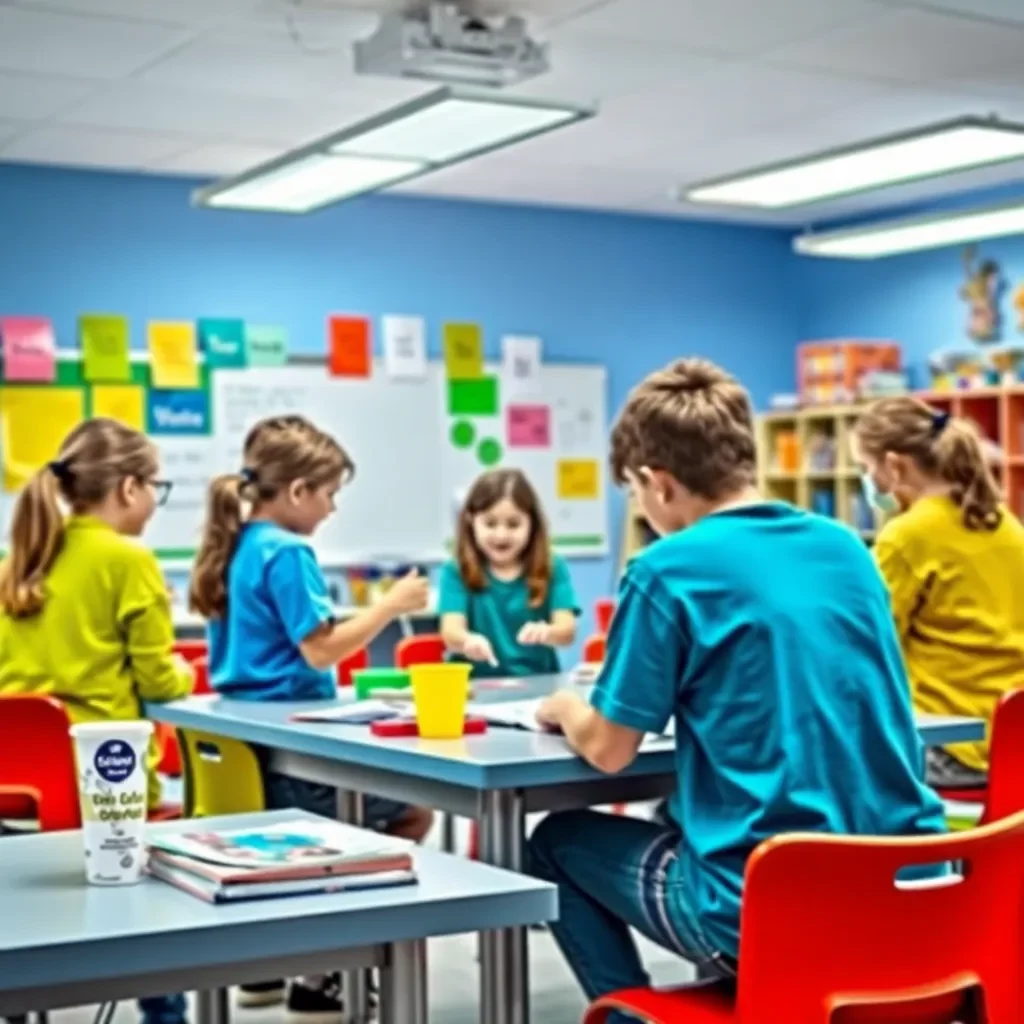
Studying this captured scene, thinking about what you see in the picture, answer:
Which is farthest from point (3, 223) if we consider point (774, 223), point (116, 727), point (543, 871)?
point (116, 727)

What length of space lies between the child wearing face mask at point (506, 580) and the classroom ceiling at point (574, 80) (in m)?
1.34

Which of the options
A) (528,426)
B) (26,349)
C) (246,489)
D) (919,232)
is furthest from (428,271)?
(246,489)

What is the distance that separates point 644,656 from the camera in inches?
93.8

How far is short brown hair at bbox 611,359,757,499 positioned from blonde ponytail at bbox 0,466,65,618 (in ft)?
4.88

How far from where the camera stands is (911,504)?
12.9 ft

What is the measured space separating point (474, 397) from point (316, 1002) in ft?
13.8

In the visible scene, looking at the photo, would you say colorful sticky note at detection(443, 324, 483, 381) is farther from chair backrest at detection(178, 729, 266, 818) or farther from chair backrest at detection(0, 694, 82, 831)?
chair backrest at detection(0, 694, 82, 831)

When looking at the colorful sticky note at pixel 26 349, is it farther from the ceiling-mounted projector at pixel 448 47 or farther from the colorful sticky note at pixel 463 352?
the ceiling-mounted projector at pixel 448 47

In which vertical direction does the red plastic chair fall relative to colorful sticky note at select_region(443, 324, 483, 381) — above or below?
below

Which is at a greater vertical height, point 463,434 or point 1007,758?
point 463,434

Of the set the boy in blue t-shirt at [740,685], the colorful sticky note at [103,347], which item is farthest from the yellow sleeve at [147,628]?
the colorful sticky note at [103,347]

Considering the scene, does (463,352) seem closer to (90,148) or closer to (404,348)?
(404,348)

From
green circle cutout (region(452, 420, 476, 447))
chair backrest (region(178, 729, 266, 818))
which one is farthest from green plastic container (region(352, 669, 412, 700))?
green circle cutout (region(452, 420, 476, 447))

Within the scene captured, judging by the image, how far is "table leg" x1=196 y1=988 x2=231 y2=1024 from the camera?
309 cm
